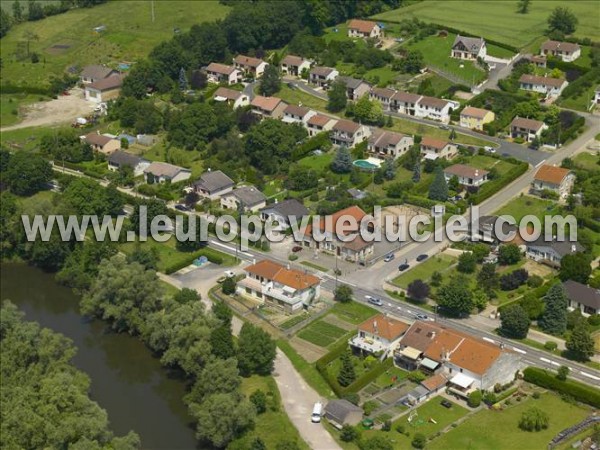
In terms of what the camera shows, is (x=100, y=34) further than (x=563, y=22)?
Yes

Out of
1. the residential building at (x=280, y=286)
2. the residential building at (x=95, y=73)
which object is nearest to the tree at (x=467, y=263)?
the residential building at (x=280, y=286)

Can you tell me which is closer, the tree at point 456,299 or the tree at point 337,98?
the tree at point 456,299

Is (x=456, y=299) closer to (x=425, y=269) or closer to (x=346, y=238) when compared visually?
(x=425, y=269)

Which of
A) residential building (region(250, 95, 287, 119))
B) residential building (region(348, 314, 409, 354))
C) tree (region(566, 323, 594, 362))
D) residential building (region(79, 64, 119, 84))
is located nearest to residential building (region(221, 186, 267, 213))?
residential building (region(250, 95, 287, 119))

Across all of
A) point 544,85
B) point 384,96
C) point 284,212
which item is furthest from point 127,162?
point 544,85

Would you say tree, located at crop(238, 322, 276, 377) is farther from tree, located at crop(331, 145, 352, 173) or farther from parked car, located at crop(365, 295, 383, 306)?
tree, located at crop(331, 145, 352, 173)

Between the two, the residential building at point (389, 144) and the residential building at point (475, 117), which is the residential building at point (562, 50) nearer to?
the residential building at point (475, 117)
